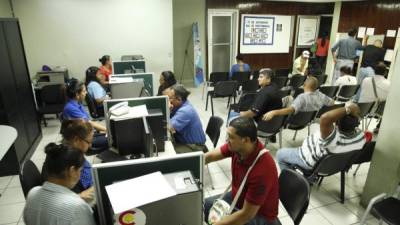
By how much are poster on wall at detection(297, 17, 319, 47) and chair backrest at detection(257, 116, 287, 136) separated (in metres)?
6.81

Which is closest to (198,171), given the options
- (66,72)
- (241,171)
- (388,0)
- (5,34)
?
(241,171)

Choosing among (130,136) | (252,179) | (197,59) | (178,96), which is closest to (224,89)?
(178,96)

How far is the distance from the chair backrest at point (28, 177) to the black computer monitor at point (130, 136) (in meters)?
0.62

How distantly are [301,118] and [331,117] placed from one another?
55.4 inches

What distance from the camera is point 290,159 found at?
2.78m

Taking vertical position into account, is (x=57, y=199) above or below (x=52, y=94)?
above

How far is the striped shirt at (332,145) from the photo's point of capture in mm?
2406

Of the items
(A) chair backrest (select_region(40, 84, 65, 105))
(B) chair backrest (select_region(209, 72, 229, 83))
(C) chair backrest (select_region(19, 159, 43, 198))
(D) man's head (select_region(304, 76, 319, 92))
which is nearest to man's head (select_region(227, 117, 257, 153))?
(C) chair backrest (select_region(19, 159, 43, 198))

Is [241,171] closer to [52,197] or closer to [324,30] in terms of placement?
[52,197]

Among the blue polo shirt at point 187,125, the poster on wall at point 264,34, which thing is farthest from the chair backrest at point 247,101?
the poster on wall at point 264,34

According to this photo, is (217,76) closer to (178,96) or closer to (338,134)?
(178,96)

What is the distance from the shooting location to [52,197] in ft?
4.37

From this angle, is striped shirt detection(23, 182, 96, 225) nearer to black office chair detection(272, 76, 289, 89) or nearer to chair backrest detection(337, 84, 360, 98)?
chair backrest detection(337, 84, 360, 98)

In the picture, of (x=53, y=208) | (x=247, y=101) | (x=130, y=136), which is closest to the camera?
(x=53, y=208)
